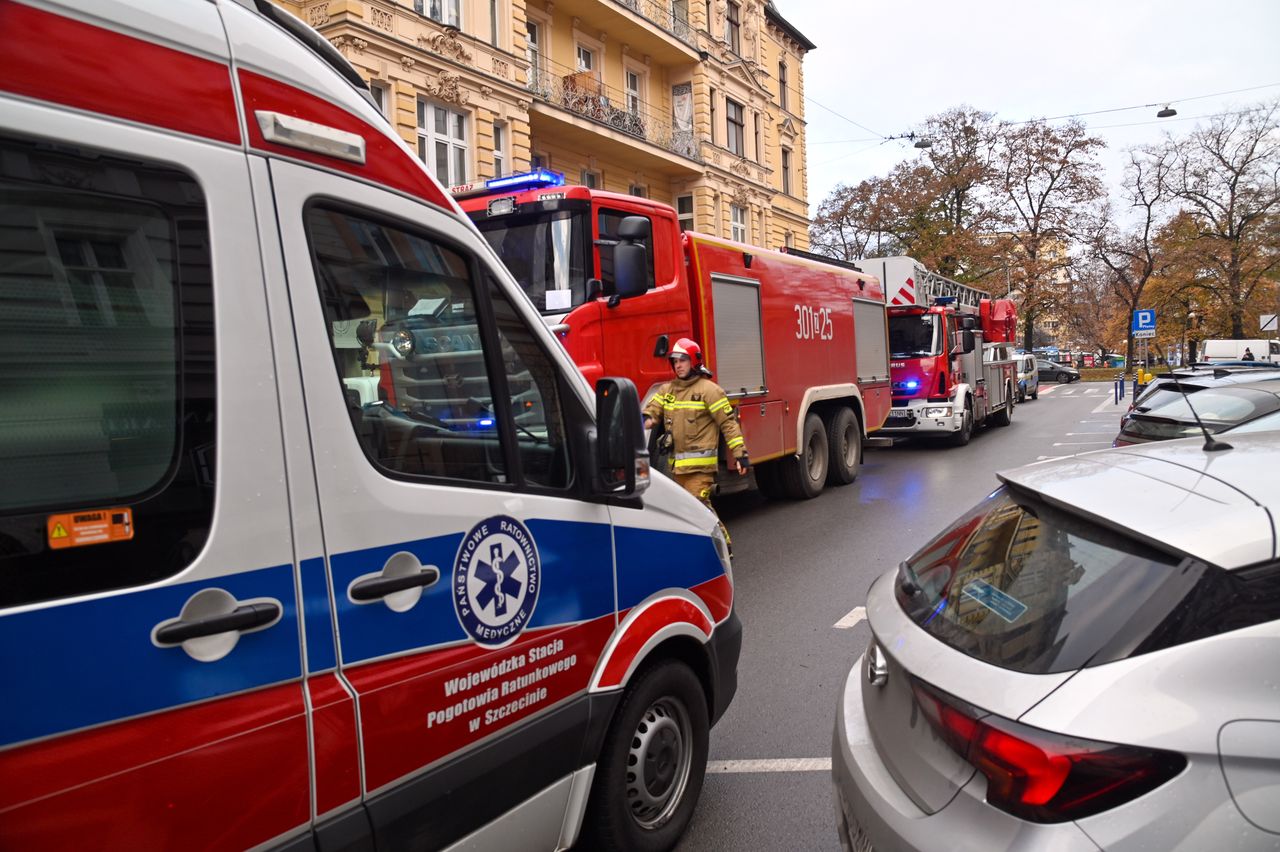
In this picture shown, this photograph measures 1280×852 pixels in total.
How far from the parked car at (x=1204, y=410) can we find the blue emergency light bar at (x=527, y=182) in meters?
5.38

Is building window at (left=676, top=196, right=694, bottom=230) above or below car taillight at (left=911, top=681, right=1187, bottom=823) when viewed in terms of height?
above

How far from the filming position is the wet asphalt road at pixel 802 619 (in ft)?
10.9

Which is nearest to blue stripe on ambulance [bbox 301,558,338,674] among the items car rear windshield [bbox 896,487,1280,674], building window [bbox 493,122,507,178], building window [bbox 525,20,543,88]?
car rear windshield [bbox 896,487,1280,674]

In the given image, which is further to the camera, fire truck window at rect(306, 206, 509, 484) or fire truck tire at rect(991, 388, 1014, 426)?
fire truck tire at rect(991, 388, 1014, 426)

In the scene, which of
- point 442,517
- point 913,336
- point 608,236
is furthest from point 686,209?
point 442,517

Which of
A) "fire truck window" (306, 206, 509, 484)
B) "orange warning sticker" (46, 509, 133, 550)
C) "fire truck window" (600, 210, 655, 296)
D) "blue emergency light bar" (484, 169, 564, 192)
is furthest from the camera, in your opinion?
"blue emergency light bar" (484, 169, 564, 192)

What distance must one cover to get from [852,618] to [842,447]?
5.98 meters

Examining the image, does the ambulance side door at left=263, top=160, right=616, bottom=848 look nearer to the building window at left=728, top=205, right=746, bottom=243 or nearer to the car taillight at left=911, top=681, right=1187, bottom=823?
the car taillight at left=911, top=681, right=1187, bottom=823

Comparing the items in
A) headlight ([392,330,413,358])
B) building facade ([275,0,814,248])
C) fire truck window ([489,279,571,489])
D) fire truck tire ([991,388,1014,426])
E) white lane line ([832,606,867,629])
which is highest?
building facade ([275,0,814,248])

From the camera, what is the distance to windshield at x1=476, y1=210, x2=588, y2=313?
7168 mm

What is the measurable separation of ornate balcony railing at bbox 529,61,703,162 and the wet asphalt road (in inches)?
502

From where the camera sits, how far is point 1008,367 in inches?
870

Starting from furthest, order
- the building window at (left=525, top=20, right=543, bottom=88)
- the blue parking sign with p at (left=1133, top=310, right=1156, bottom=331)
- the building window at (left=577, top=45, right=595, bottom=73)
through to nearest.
→ the blue parking sign with p at (left=1133, top=310, right=1156, bottom=331) → the building window at (left=577, top=45, right=595, bottom=73) → the building window at (left=525, top=20, right=543, bottom=88)

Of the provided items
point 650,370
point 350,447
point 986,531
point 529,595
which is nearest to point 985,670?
point 986,531
